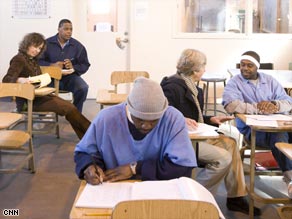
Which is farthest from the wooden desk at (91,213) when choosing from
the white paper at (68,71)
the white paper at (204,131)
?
the white paper at (68,71)

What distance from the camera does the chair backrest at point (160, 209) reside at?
1109 mm

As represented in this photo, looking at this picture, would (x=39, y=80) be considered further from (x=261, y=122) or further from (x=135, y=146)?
(x=135, y=146)

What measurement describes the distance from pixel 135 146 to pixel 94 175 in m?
0.21

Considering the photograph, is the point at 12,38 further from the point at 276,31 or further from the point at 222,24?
the point at 276,31

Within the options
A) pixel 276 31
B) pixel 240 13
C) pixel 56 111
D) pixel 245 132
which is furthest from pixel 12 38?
pixel 245 132

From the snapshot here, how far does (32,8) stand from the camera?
656 cm

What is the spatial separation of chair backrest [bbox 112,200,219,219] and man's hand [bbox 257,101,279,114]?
80.1 inches

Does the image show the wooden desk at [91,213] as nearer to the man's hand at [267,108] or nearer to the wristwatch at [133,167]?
the wristwatch at [133,167]

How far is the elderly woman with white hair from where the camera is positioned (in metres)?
2.60

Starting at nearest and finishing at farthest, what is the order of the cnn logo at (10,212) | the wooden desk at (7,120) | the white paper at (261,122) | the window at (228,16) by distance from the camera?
1. the white paper at (261,122)
2. the cnn logo at (10,212)
3. the wooden desk at (7,120)
4. the window at (228,16)

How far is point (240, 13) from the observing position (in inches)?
265

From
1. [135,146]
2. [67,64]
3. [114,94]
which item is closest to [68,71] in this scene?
[67,64]

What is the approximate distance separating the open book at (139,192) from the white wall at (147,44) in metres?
5.31

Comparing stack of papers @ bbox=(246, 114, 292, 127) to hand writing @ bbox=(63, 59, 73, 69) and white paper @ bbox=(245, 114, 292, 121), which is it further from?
hand writing @ bbox=(63, 59, 73, 69)
